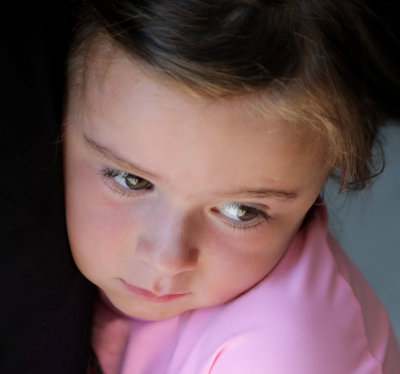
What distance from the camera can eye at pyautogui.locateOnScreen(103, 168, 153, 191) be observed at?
0.75 meters

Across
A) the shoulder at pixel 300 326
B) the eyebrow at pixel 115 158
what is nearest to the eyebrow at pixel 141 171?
the eyebrow at pixel 115 158

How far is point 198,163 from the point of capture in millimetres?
688

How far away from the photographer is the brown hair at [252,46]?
0.66 meters

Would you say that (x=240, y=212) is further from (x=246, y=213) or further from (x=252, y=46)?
(x=252, y=46)

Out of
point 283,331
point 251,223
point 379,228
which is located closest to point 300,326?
point 283,331

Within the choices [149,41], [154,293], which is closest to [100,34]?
[149,41]

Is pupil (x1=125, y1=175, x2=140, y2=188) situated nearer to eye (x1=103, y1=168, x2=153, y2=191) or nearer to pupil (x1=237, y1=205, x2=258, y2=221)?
eye (x1=103, y1=168, x2=153, y2=191)

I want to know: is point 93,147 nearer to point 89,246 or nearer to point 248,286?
point 89,246

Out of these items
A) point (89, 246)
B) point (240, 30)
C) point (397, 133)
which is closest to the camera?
point (240, 30)

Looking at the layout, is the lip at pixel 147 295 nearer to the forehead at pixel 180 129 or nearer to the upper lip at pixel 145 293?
the upper lip at pixel 145 293

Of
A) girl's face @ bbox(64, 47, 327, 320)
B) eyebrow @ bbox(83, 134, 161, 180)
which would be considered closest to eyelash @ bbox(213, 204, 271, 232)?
girl's face @ bbox(64, 47, 327, 320)

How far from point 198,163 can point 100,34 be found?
5.9 inches

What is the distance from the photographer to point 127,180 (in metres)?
0.76

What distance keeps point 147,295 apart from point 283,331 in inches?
5.8
